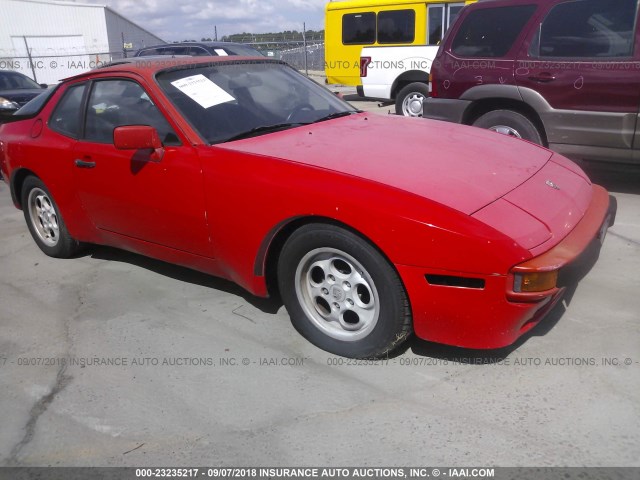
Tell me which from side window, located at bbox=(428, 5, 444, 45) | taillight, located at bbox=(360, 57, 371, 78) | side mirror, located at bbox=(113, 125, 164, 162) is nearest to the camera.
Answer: side mirror, located at bbox=(113, 125, 164, 162)

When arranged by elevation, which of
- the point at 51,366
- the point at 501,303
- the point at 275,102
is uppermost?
the point at 275,102

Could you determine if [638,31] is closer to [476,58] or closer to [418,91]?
[476,58]

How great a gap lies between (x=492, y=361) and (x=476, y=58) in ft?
13.3

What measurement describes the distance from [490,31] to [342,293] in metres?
4.23

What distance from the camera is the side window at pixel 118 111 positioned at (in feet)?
11.6

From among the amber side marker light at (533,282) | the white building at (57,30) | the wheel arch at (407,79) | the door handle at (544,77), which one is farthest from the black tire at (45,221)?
the white building at (57,30)

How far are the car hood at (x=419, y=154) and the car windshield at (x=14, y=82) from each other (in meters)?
9.92

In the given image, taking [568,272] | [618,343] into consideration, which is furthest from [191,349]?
[618,343]

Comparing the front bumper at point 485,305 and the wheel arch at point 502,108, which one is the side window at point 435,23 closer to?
the wheel arch at point 502,108

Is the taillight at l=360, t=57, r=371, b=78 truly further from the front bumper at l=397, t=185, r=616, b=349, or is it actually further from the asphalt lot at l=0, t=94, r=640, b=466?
the front bumper at l=397, t=185, r=616, b=349

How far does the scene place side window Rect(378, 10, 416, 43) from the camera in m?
13.3

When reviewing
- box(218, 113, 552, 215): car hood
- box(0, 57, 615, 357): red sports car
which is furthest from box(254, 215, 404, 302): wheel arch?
box(218, 113, 552, 215): car hood

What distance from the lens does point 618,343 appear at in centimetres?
303

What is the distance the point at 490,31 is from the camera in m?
6.02
